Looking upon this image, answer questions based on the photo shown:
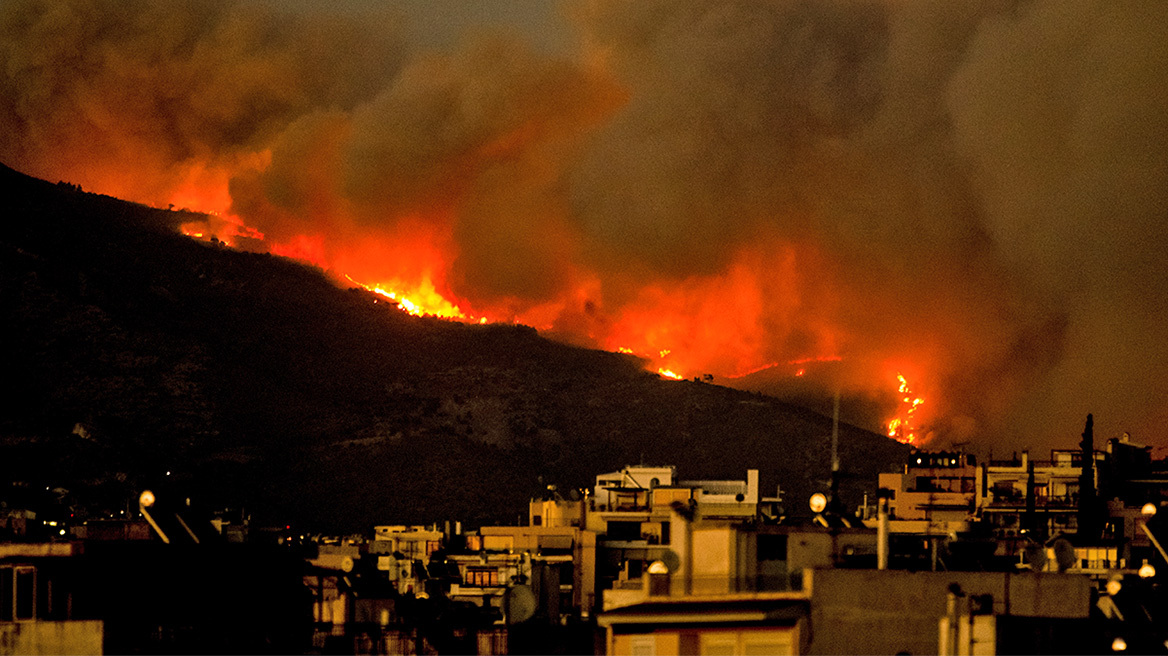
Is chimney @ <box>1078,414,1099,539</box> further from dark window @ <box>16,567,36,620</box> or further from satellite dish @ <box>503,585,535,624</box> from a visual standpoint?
dark window @ <box>16,567,36,620</box>

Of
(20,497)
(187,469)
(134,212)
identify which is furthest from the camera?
(134,212)

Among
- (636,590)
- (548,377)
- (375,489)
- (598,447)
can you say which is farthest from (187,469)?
(636,590)

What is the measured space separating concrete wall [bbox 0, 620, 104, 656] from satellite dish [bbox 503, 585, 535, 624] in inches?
369

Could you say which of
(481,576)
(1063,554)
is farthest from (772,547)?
(481,576)

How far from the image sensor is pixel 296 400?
13488cm

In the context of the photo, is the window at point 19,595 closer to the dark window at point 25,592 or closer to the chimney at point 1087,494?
the dark window at point 25,592

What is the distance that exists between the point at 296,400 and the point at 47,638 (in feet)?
348

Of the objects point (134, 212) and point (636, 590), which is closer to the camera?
point (636, 590)

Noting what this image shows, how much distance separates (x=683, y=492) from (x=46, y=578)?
33.3 m

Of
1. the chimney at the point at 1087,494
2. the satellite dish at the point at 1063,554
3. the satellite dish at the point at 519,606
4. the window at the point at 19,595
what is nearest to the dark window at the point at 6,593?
the window at the point at 19,595

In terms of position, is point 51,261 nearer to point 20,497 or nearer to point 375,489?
point 375,489

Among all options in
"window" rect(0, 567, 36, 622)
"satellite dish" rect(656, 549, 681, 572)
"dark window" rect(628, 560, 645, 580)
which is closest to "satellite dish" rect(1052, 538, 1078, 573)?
"satellite dish" rect(656, 549, 681, 572)

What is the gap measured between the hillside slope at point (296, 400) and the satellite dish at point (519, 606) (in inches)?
2159

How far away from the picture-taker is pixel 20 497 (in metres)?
82.8
